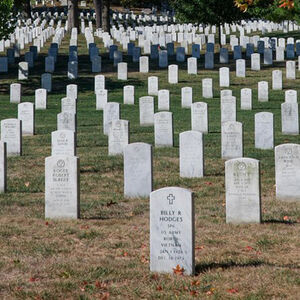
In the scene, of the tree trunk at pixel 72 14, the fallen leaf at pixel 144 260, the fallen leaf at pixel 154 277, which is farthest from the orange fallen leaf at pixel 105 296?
the tree trunk at pixel 72 14

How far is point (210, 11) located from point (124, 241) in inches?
1479

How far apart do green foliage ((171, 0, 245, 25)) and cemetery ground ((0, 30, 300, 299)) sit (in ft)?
90.0

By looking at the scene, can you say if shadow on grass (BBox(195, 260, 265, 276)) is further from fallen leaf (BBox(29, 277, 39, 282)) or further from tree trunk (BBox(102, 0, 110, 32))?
tree trunk (BBox(102, 0, 110, 32))

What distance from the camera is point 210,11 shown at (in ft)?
160

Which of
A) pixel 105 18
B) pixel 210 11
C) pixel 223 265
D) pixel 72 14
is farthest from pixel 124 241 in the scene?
pixel 105 18

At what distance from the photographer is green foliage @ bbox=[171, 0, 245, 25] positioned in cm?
4850

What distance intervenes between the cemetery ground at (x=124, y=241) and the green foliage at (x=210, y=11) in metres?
27.4

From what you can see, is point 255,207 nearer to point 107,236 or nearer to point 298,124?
point 107,236

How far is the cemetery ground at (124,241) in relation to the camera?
32.7 ft

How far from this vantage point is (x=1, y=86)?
120 feet

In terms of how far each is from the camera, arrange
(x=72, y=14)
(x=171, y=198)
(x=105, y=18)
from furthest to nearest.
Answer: (x=105, y=18), (x=72, y=14), (x=171, y=198)

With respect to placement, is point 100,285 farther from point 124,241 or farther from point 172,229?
point 124,241

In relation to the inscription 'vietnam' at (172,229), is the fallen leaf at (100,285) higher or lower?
lower

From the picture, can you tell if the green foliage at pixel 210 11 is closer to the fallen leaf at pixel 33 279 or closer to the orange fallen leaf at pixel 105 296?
the fallen leaf at pixel 33 279
